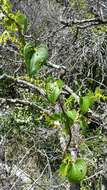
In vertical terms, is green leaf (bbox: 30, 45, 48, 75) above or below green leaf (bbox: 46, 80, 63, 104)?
above

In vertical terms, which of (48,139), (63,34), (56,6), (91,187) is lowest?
(91,187)

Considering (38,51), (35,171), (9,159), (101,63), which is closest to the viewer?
(38,51)

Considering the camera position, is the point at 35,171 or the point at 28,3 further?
the point at 28,3

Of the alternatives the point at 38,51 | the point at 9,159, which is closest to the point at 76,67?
the point at 9,159

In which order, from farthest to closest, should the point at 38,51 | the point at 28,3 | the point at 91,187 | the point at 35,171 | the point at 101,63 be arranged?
the point at 28,3 < the point at 101,63 < the point at 35,171 < the point at 91,187 < the point at 38,51

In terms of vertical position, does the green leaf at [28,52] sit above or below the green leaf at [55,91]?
above

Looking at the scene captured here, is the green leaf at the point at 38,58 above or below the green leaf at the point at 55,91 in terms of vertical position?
above

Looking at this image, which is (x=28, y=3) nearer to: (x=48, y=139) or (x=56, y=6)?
(x=56, y=6)

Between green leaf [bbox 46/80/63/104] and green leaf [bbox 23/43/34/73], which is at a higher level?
green leaf [bbox 23/43/34/73]

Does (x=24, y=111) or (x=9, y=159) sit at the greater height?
(x=24, y=111)

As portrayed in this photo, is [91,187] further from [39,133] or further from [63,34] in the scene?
[63,34]

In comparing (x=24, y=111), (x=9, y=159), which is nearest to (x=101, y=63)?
(x=24, y=111)
